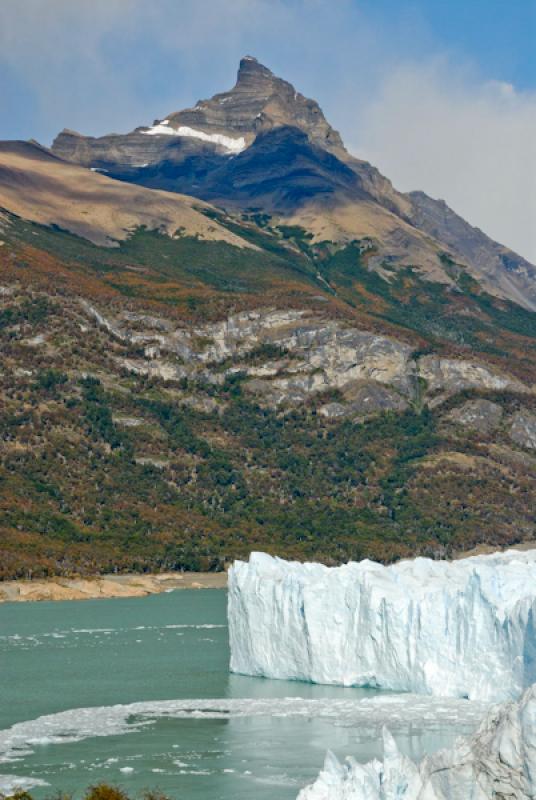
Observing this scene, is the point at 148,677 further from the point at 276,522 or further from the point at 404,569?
the point at 276,522

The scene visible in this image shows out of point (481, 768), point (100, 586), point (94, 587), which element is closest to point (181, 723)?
point (481, 768)

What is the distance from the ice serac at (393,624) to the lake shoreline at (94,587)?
64.7 meters

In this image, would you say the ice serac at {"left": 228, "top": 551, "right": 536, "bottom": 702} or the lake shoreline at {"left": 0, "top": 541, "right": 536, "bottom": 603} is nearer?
the ice serac at {"left": 228, "top": 551, "right": 536, "bottom": 702}

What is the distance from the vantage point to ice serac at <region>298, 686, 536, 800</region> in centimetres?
3142

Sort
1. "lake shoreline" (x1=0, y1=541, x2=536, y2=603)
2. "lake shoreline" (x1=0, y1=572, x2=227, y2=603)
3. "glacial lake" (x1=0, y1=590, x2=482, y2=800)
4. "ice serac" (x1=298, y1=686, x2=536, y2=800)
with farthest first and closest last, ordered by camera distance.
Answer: "lake shoreline" (x1=0, y1=541, x2=536, y2=603), "lake shoreline" (x1=0, y1=572, x2=227, y2=603), "glacial lake" (x1=0, y1=590, x2=482, y2=800), "ice serac" (x1=298, y1=686, x2=536, y2=800)

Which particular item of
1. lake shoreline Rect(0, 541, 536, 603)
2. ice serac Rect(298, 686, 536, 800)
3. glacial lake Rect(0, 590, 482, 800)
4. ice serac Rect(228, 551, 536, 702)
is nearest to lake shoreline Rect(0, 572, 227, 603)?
lake shoreline Rect(0, 541, 536, 603)

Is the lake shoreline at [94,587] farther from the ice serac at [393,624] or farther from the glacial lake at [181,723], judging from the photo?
the ice serac at [393,624]

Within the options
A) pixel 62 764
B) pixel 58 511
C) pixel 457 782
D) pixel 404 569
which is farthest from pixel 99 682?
pixel 58 511

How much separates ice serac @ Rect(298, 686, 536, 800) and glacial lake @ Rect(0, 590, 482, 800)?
1210cm

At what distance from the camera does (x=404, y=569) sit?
236 ft

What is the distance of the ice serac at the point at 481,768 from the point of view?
103 feet

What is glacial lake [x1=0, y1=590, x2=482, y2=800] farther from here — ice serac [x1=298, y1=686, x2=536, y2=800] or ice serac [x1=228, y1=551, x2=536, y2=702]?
ice serac [x1=298, y1=686, x2=536, y2=800]

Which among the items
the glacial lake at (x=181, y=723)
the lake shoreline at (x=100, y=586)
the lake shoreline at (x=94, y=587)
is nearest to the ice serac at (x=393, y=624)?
the glacial lake at (x=181, y=723)

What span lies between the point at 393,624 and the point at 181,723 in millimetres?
11369
